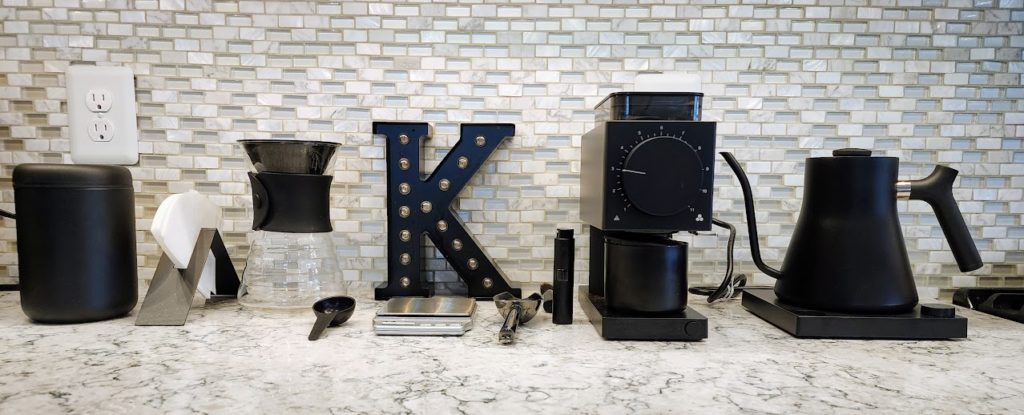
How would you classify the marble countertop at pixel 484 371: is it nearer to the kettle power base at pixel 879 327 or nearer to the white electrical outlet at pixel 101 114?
the kettle power base at pixel 879 327

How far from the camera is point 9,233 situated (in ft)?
3.65

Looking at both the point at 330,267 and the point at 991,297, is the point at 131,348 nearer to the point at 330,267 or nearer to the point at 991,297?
the point at 330,267

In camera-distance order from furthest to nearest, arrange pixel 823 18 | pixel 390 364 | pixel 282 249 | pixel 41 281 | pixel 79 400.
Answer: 1. pixel 823 18
2. pixel 282 249
3. pixel 41 281
4. pixel 390 364
5. pixel 79 400

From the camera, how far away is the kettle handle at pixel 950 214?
2.63 feet

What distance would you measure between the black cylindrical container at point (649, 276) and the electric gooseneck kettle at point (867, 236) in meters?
0.20

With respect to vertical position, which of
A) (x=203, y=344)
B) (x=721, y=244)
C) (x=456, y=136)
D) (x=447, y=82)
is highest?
(x=447, y=82)

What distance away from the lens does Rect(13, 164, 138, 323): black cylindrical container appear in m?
0.80

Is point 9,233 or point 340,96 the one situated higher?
point 340,96

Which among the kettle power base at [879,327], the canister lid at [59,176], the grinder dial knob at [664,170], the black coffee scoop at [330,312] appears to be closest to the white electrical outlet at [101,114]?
the canister lid at [59,176]

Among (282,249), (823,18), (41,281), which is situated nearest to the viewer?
(41,281)

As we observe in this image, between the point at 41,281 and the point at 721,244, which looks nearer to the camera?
the point at 41,281

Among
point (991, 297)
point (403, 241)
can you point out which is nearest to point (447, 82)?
point (403, 241)

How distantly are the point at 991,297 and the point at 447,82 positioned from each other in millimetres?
1218

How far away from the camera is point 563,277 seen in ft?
2.72
